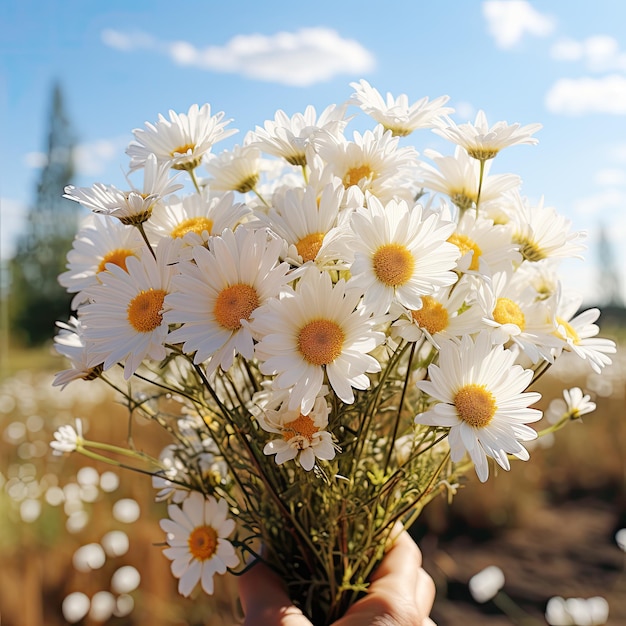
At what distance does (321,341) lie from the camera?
0.74 meters

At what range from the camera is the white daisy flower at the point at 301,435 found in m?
0.77

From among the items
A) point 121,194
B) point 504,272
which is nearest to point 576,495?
point 504,272

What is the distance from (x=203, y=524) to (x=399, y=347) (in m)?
0.46

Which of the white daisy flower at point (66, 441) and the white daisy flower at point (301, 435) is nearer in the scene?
the white daisy flower at point (301, 435)

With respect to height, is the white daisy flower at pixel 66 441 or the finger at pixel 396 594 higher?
the white daisy flower at pixel 66 441

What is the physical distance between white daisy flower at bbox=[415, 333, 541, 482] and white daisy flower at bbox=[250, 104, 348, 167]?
316 mm

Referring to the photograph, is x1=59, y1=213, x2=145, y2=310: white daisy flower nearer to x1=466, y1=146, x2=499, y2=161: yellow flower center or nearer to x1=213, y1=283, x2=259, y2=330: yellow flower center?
x1=213, y1=283, x2=259, y2=330: yellow flower center

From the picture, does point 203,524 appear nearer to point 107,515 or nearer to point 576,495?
point 107,515

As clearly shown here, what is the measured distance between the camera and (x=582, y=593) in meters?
2.96

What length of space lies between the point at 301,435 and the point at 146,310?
8.8 inches

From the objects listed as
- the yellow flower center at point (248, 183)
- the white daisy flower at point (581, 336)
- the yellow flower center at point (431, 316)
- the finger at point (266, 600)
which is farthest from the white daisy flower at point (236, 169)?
→ the finger at point (266, 600)

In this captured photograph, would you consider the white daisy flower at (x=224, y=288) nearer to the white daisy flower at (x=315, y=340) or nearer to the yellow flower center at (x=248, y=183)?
the white daisy flower at (x=315, y=340)

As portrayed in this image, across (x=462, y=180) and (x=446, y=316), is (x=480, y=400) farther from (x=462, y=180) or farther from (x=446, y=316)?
(x=462, y=180)

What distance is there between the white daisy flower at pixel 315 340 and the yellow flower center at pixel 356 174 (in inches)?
7.8
